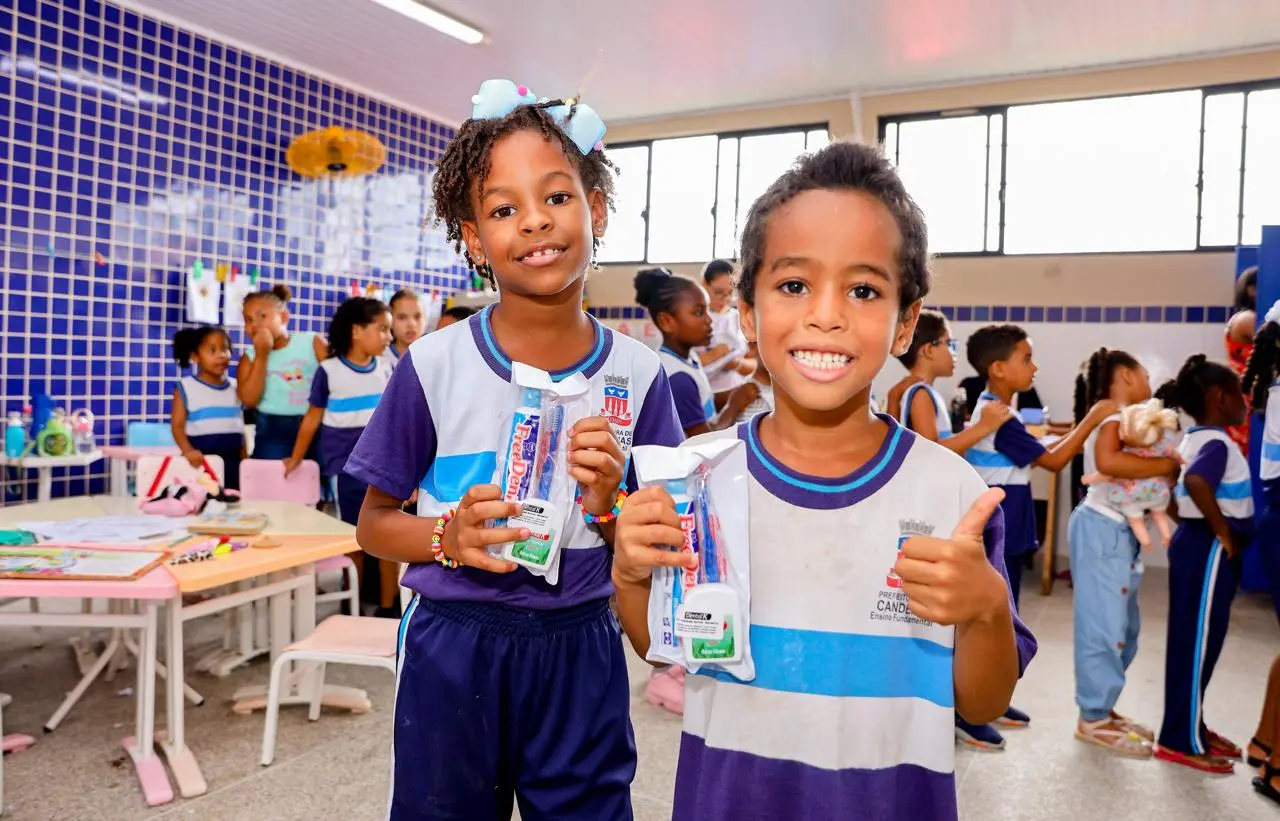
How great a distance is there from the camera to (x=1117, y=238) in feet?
20.9

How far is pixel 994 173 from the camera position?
6766mm

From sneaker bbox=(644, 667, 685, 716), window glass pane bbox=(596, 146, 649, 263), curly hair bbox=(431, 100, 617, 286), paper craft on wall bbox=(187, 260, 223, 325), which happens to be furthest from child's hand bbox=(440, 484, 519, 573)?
window glass pane bbox=(596, 146, 649, 263)

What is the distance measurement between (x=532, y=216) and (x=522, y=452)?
344mm

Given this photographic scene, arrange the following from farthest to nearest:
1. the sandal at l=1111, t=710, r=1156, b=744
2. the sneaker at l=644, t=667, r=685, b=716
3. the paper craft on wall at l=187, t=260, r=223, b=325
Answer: the paper craft on wall at l=187, t=260, r=223, b=325
the sneaker at l=644, t=667, r=685, b=716
the sandal at l=1111, t=710, r=1156, b=744

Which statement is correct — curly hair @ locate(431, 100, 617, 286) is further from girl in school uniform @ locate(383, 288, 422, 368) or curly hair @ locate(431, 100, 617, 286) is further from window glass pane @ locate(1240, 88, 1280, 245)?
window glass pane @ locate(1240, 88, 1280, 245)

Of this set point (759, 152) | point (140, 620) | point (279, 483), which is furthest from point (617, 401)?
point (759, 152)

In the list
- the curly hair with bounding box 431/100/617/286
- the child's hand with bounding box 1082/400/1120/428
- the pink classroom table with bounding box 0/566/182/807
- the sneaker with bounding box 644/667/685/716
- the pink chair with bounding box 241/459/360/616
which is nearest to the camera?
the curly hair with bounding box 431/100/617/286

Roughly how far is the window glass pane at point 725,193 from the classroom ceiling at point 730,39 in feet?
2.23

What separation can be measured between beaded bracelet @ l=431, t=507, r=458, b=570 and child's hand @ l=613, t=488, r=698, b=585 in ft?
1.16

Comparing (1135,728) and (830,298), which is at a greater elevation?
(830,298)

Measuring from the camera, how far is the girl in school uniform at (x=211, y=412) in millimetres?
4375

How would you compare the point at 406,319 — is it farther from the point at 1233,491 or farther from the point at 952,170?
the point at 952,170

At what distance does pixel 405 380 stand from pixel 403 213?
6547 millimetres

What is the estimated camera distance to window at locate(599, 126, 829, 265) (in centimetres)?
764
